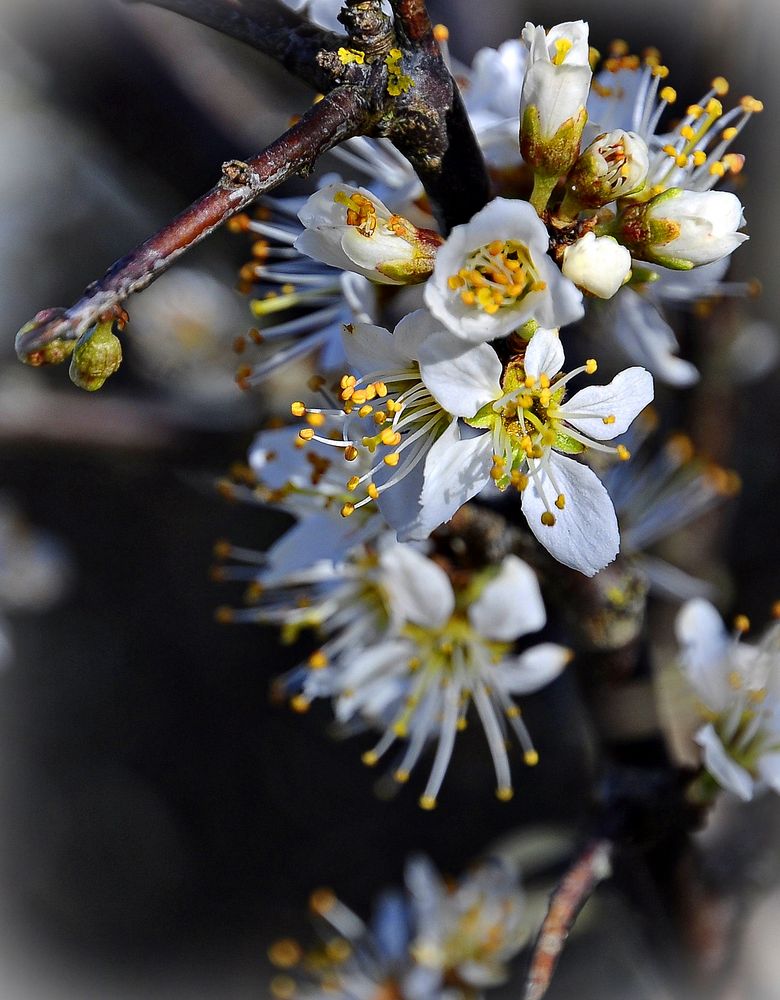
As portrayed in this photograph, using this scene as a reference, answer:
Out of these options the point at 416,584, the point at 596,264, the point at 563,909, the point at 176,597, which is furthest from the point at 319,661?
the point at 176,597

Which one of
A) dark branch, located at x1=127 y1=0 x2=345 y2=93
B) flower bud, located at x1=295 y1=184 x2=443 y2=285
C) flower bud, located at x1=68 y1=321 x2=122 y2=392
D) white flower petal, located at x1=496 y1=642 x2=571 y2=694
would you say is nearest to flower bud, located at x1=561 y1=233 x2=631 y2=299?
flower bud, located at x1=295 y1=184 x2=443 y2=285

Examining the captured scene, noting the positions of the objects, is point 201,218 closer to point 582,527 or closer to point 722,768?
point 582,527

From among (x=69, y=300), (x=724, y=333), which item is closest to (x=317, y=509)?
(x=724, y=333)

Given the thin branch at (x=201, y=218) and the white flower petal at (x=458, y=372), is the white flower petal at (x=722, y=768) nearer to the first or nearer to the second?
the white flower petal at (x=458, y=372)

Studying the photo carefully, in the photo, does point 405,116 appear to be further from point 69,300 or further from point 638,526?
point 69,300

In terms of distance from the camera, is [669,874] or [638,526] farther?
[638,526]
